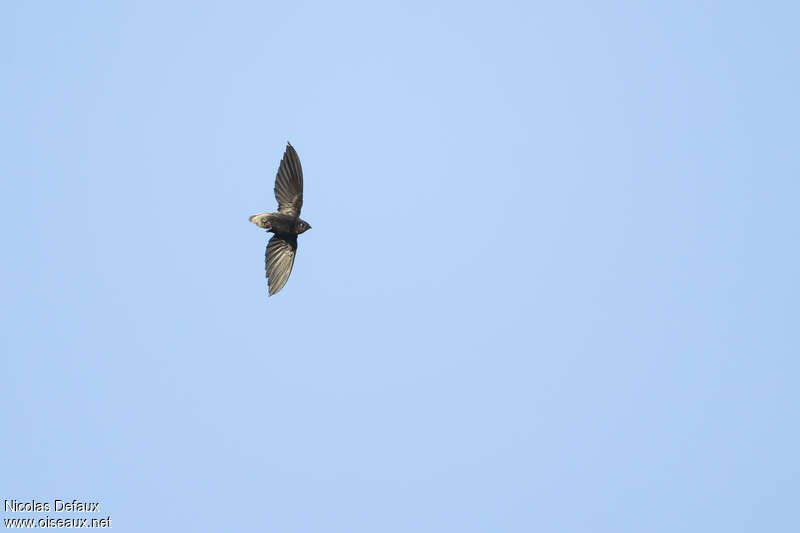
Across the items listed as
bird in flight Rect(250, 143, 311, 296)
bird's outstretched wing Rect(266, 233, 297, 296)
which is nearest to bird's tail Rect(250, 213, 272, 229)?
bird in flight Rect(250, 143, 311, 296)

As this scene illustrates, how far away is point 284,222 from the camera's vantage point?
36469 mm

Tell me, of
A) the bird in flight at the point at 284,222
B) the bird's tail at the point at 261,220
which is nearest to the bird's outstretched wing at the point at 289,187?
the bird in flight at the point at 284,222

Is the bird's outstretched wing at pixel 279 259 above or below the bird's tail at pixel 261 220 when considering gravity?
below

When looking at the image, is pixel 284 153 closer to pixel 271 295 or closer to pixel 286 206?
pixel 286 206

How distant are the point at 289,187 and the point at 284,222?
155 cm

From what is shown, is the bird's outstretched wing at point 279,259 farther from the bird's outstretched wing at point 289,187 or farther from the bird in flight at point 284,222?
the bird's outstretched wing at point 289,187

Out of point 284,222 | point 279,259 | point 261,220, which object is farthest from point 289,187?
point 279,259

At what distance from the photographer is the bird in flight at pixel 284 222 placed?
36.1 meters

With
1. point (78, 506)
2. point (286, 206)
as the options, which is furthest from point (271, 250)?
point (78, 506)

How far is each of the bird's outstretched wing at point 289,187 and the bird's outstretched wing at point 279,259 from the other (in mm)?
1154

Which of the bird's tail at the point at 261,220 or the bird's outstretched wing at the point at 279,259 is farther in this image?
the bird's outstretched wing at the point at 279,259

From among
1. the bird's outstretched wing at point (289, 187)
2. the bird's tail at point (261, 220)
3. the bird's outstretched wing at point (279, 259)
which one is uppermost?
the bird's outstretched wing at point (289, 187)

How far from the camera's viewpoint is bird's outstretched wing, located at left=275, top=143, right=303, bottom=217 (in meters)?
36.2

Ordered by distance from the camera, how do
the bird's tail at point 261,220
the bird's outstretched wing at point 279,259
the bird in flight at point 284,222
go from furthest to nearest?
the bird's outstretched wing at point 279,259
the bird in flight at point 284,222
the bird's tail at point 261,220
